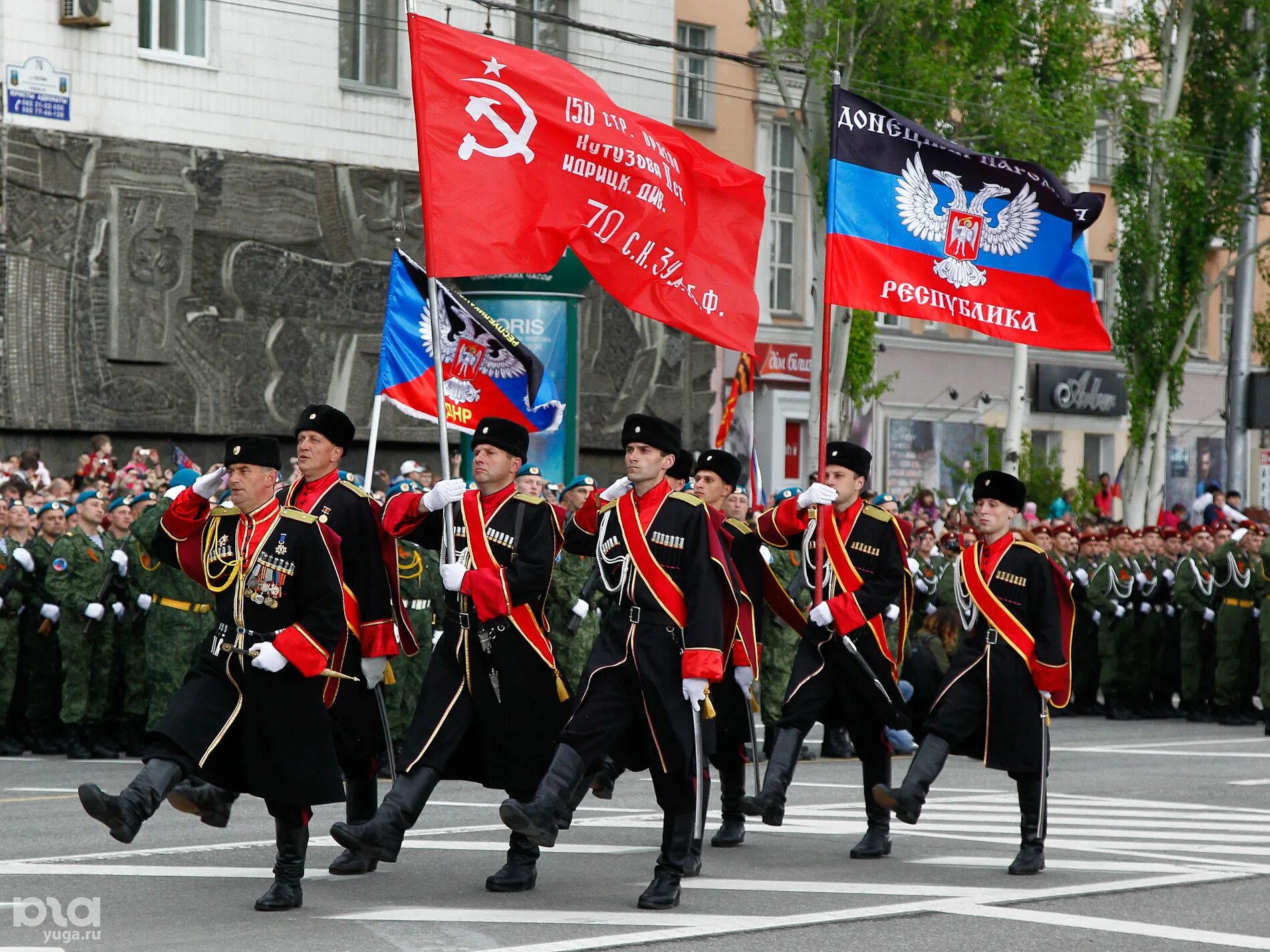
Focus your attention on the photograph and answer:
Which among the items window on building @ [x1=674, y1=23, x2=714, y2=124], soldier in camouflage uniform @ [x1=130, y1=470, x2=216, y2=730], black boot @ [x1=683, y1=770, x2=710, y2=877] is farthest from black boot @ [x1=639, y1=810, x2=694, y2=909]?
window on building @ [x1=674, y1=23, x2=714, y2=124]

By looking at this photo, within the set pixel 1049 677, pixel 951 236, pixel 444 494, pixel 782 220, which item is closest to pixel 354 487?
pixel 444 494

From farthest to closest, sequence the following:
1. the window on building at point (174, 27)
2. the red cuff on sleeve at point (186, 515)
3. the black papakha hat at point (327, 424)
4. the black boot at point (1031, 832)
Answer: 1. the window on building at point (174, 27)
2. the black boot at point (1031, 832)
3. the black papakha hat at point (327, 424)
4. the red cuff on sleeve at point (186, 515)

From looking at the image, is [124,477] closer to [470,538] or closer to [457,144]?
[457,144]

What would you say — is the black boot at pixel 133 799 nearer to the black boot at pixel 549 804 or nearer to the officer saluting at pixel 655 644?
the black boot at pixel 549 804

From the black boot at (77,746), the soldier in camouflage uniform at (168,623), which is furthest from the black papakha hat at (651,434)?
the black boot at (77,746)

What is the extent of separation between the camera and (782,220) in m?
35.4

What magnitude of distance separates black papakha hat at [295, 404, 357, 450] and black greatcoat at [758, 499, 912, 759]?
2.41 m

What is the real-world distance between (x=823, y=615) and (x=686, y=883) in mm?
1817

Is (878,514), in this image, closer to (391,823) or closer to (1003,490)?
(1003,490)

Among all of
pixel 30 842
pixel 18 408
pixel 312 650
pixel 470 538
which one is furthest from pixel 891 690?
pixel 18 408

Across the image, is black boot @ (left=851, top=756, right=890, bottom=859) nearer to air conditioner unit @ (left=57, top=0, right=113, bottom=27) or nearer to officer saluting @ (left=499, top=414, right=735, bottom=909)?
officer saluting @ (left=499, top=414, right=735, bottom=909)

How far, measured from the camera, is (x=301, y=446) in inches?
386

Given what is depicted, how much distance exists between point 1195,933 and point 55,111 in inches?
724

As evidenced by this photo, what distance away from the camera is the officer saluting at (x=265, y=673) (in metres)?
8.75
